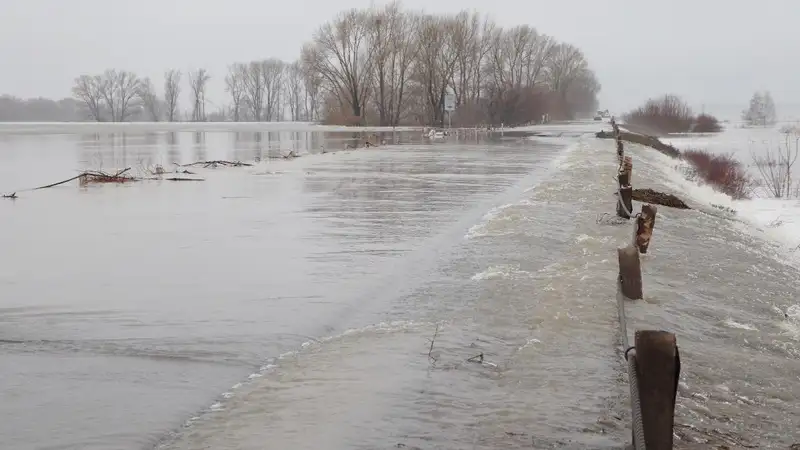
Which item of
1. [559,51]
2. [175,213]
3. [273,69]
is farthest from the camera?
[273,69]

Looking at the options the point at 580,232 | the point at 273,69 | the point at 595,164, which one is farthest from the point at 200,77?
the point at 580,232

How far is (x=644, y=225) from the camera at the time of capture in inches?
406

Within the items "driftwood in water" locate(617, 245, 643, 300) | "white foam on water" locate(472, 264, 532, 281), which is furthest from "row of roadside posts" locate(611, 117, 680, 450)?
"white foam on water" locate(472, 264, 532, 281)

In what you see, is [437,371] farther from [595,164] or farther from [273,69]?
[273,69]

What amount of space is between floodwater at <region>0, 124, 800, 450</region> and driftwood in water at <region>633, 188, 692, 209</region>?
6.28 ft

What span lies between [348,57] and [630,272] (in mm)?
76676

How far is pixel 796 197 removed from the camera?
77.6ft

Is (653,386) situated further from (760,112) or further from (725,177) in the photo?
(760,112)

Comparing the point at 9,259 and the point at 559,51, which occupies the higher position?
the point at 559,51

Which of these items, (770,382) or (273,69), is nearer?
(770,382)

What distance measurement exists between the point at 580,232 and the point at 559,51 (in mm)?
123372

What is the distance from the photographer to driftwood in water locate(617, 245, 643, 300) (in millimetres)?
7371

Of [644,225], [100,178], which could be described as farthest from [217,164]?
[644,225]

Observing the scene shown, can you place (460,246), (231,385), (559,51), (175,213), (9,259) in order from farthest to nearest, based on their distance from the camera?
(559,51) < (175,213) < (460,246) < (9,259) < (231,385)
